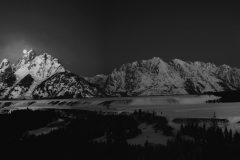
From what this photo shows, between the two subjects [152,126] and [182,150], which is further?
[152,126]

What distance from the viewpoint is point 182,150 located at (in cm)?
12156

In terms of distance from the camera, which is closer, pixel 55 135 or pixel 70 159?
pixel 70 159

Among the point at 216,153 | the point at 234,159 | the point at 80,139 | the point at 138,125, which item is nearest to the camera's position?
the point at 216,153

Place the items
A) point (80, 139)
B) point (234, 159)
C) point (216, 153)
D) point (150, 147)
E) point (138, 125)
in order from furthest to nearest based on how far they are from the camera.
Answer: point (138, 125), point (80, 139), point (150, 147), point (234, 159), point (216, 153)

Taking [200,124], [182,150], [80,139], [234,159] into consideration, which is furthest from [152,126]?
[234,159]

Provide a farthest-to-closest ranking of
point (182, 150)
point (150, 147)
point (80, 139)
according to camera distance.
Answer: point (80, 139), point (150, 147), point (182, 150)

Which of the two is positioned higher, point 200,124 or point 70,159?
point 200,124

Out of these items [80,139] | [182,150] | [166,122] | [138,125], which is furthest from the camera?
[138,125]

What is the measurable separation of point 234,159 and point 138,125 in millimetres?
94389

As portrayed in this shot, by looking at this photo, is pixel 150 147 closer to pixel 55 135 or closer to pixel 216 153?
pixel 216 153

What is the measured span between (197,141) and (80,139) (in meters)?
63.8

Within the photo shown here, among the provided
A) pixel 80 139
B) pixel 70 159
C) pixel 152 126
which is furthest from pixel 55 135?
pixel 152 126

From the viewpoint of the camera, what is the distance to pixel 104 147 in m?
135

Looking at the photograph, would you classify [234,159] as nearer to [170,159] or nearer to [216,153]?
[170,159]
